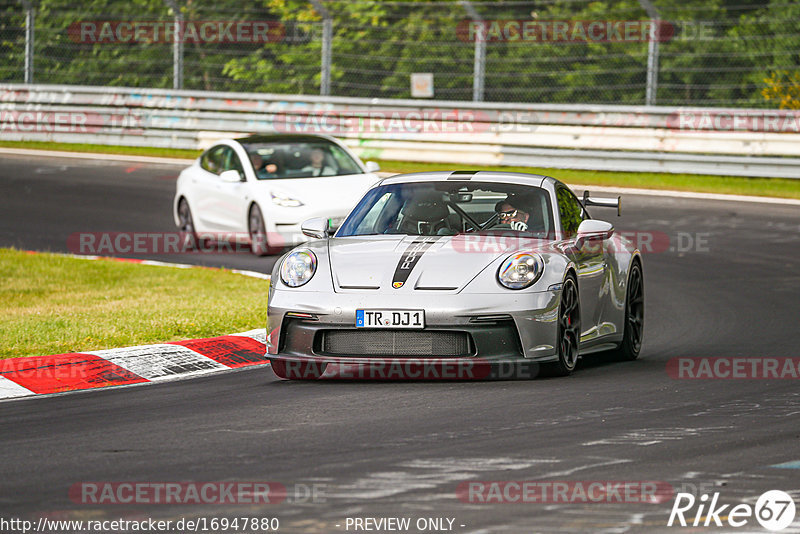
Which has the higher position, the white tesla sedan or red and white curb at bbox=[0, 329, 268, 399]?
the white tesla sedan

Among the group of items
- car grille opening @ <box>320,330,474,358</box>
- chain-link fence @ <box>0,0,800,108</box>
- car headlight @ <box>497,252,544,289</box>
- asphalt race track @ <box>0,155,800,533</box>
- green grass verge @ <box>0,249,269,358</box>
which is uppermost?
chain-link fence @ <box>0,0,800,108</box>

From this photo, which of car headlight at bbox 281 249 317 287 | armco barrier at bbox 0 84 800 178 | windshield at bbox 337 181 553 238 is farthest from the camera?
armco barrier at bbox 0 84 800 178

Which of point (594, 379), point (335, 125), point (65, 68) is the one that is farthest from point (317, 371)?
point (65, 68)

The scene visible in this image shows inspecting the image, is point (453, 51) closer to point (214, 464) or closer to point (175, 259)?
point (175, 259)

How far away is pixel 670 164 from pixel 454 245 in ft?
46.1

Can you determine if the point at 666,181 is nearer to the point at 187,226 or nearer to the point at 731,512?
the point at 187,226

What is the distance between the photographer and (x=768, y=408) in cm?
752

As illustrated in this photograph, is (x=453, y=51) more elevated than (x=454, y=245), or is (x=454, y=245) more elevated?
(x=453, y=51)

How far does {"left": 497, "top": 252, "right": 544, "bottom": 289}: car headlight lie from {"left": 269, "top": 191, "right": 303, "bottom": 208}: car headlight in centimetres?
755

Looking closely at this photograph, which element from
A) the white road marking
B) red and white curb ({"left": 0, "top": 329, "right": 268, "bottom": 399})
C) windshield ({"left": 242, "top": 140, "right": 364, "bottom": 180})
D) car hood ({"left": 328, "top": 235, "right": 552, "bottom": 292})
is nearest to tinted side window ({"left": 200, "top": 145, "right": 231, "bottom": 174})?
windshield ({"left": 242, "top": 140, "right": 364, "bottom": 180})

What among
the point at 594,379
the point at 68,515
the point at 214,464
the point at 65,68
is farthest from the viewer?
the point at 65,68

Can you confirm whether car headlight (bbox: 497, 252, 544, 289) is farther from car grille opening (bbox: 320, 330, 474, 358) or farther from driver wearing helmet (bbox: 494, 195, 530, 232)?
driver wearing helmet (bbox: 494, 195, 530, 232)

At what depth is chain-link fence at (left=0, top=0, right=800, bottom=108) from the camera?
22094 millimetres

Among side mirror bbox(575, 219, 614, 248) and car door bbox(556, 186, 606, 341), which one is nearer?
car door bbox(556, 186, 606, 341)
